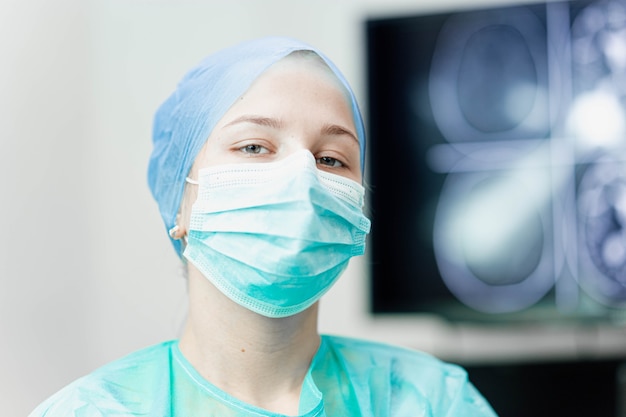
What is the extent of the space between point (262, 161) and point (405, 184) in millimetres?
1409

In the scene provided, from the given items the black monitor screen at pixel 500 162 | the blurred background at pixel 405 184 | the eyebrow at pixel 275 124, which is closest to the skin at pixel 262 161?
the eyebrow at pixel 275 124

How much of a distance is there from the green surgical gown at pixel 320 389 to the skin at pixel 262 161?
0.11 feet

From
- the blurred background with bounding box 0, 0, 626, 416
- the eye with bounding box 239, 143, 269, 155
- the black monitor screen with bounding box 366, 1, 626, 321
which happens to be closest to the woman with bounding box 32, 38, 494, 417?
the eye with bounding box 239, 143, 269, 155

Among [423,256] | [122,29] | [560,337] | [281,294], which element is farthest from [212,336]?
[122,29]

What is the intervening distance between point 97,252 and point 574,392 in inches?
61.7

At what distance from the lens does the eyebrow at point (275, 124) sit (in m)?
1.17

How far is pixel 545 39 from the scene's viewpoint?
2.43 meters

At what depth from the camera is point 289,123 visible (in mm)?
1171

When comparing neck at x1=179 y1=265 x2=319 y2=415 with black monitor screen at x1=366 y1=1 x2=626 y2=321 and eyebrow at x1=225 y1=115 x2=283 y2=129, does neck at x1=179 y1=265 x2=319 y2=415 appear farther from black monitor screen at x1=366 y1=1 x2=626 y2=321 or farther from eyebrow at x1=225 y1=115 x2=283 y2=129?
black monitor screen at x1=366 y1=1 x2=626 y2=321

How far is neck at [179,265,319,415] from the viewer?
1186mm

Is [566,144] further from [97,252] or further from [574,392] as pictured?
[97,252]

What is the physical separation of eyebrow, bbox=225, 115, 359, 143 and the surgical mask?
0.06 meters

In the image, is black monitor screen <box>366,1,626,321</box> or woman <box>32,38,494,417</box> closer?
woman <box>32,38,494,417</box>

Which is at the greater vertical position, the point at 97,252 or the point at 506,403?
the point at 97,252
